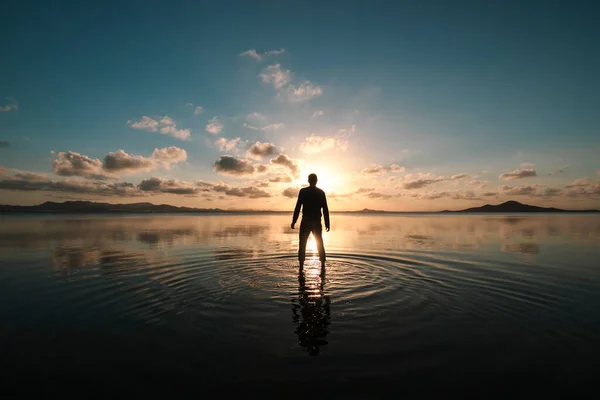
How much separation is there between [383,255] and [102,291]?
12929 mm

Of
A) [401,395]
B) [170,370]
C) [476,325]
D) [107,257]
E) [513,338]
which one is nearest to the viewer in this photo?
[401,395]

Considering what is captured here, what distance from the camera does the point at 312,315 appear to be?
693cm

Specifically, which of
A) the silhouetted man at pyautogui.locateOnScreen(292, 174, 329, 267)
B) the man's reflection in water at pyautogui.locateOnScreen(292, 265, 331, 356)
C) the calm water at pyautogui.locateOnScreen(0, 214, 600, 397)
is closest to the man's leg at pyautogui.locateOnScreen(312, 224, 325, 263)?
the silhouetted man at pyautogui.locateOnScreen(292, 174, 329, 267)

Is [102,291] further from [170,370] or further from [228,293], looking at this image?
[170,370]

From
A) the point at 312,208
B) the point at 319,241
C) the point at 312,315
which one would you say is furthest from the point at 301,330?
the point at 312,208

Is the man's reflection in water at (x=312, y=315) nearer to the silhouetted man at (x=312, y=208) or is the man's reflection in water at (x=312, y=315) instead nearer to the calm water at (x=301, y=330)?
the calm water at (x=301, y=330)

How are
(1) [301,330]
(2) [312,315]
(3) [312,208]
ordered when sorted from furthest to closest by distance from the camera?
(3) [312,208] < (2) [312,315] < (1) [301,330]

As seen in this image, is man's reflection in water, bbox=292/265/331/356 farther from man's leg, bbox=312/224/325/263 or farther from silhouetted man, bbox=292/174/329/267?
silhouetted man, bbox=292/174/329/267

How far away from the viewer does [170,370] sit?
466cm

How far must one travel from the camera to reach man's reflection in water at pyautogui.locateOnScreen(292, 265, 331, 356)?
561 cm

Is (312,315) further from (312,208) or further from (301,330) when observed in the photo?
(312,208)

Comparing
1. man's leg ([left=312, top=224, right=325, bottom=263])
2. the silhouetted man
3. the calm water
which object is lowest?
the calm water

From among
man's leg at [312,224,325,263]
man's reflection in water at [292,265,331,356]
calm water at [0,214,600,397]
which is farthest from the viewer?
man's leg at [312,224,325,263]

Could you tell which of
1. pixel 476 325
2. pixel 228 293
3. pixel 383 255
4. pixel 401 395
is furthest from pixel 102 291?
pixel 383 255
